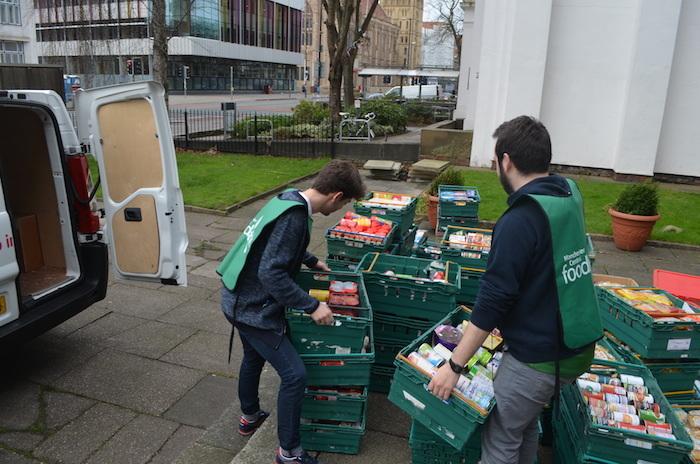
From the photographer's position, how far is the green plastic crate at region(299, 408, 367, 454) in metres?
3.25

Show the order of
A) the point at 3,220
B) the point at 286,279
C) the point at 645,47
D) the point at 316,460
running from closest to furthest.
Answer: the point at 286,279, the point at 316,460, the point at 3,220, the point at 645,47

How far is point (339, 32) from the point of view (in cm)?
2023

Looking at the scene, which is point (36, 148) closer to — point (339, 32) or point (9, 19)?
point (339, 32)

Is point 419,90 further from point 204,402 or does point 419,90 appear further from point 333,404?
point 333,404

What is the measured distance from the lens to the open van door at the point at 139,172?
4348 millimetres

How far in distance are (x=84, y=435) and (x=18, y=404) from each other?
2.46 ft

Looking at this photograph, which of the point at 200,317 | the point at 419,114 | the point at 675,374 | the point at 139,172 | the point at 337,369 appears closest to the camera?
the point at 337,369

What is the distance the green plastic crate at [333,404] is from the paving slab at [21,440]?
1.85m

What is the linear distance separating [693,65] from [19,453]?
13.8 meters

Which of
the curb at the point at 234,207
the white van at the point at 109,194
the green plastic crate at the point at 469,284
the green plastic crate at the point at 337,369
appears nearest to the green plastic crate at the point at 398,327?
the green plastic crate at the point at 337,369

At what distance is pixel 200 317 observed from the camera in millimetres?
5547

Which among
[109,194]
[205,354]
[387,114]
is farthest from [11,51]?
[205,354]

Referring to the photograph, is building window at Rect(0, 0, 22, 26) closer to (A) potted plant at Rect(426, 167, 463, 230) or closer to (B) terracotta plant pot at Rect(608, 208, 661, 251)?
(A) potted plant at Rect(426, 167, 463, 230)

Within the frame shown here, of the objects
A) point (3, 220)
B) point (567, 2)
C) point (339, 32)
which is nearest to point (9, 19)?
point (339, 32)
